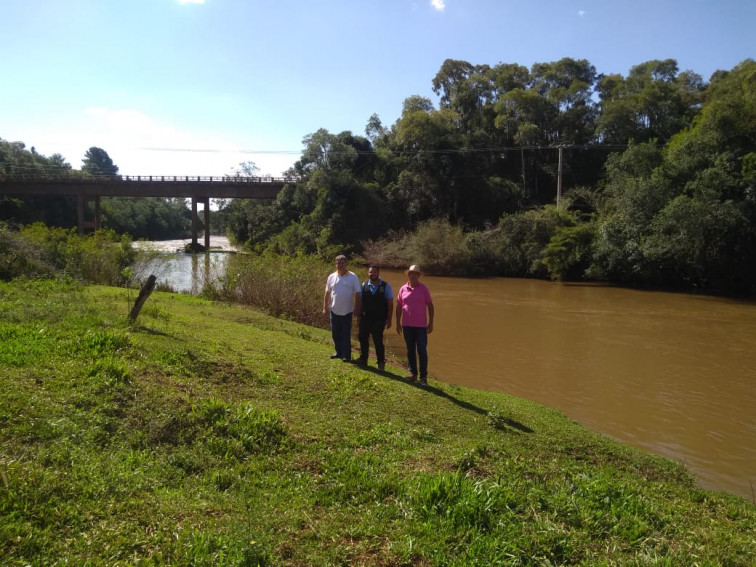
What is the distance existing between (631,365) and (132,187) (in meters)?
52.7

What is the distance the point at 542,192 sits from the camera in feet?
169

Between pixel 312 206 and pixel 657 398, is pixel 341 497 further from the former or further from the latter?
pixel 312 206

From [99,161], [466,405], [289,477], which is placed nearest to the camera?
[289,477]

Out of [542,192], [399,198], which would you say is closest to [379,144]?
[399,198]

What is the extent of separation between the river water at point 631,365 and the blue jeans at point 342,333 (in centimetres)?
369

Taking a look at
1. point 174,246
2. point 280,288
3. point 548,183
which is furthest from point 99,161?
point 280,288

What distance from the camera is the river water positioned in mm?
8781

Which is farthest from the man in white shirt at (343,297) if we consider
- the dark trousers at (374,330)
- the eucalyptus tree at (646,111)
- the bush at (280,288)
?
the eucalyptus tree at (646,111)

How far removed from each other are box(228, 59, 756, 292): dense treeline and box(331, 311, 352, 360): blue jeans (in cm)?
1875

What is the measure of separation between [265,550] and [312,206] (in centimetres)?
4601

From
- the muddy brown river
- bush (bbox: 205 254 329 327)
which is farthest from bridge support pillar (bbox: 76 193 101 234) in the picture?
the muddy brown river

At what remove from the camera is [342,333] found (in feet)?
28.2

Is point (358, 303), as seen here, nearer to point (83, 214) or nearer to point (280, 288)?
point (280, 288)

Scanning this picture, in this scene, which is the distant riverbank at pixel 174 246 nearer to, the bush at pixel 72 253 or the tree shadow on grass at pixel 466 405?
the bush at pixel 72 253
